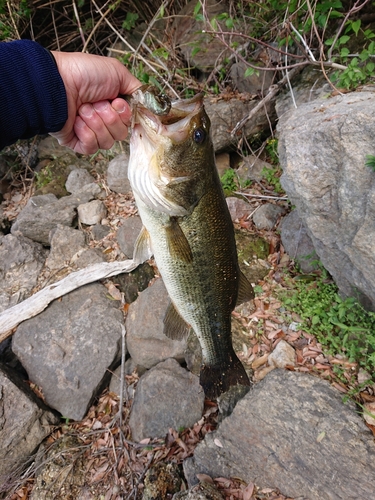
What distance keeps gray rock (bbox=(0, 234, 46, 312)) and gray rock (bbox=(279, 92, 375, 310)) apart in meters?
4.02

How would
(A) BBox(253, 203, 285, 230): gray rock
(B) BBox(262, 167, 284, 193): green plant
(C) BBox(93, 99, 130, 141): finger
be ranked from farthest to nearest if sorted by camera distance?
(B) BBox(262, 167, 284, 193): green plant < (A) BBox(253, 203, 285, 230): gray rock < (C) BBox(93, 99, 130, 141): finger

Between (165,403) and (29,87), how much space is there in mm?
3203

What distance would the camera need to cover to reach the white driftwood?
4.73 metres

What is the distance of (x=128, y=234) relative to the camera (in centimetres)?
504

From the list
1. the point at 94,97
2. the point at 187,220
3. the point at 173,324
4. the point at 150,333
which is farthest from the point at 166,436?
the point at 94,97

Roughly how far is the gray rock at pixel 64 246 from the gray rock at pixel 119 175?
1.12m

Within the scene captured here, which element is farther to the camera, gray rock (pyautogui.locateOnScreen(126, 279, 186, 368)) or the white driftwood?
the white driftwood

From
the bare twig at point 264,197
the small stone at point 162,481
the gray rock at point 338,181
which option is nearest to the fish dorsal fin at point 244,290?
the gray rock at point 338,181

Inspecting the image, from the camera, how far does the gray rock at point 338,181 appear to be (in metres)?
2.66

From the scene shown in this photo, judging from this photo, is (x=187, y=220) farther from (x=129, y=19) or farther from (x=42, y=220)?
(x=129, y=19)

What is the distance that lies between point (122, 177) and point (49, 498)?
14.9 feet

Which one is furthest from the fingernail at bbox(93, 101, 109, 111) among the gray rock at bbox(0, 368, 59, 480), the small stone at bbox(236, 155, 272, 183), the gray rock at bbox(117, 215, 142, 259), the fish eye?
the gray rock at bbox(0, 368, 59, 480)

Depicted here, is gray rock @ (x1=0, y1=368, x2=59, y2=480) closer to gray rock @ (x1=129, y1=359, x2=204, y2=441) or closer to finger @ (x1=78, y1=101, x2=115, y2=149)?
gray rock @ (x1=129, y1=359, x2=204, y2=441)

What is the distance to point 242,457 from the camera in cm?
302
